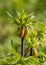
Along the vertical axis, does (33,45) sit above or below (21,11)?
below

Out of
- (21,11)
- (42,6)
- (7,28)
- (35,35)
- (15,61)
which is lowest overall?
(15,61)

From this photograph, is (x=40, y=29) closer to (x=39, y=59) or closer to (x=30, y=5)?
(x=39, y=59)

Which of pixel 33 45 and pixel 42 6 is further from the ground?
pixel 42 6

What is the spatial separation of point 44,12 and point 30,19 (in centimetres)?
276

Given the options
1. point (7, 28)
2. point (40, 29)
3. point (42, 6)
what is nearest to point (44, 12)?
point (42, 6)

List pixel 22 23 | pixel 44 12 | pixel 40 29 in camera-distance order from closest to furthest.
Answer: pixel 22 23
pixel 40 29
pixel 44 12

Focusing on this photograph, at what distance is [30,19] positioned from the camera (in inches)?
50.4

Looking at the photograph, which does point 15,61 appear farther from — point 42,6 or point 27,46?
point 42,6

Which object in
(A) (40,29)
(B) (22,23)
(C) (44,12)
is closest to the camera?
(B) (22,23)

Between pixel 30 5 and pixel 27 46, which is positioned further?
pixel 30 5

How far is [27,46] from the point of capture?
1.35 meters

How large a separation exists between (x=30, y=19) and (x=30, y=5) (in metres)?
2.97

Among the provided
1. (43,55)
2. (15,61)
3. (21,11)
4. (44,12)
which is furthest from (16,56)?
(44,12)

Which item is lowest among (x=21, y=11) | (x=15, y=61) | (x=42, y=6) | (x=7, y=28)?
(x=15, y=61)
